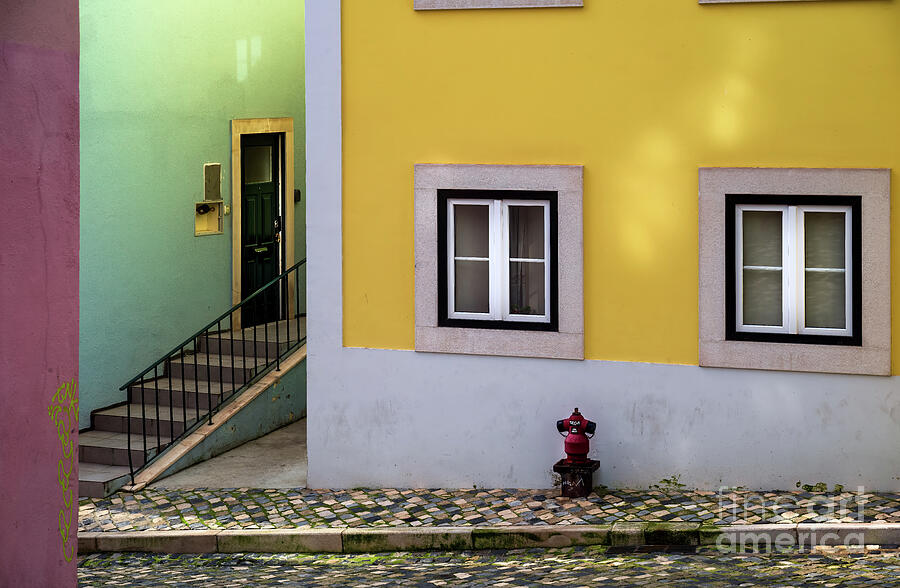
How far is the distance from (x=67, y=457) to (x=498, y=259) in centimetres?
437

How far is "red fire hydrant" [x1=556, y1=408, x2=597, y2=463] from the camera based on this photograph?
10969 mm

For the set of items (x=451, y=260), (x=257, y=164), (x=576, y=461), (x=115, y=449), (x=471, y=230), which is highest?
(x=257, y=164)

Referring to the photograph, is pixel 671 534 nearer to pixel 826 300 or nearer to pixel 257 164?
pixel 826 300

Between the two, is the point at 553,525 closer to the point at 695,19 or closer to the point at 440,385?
the point at 440,385

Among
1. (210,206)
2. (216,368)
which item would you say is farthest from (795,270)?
(210,206)

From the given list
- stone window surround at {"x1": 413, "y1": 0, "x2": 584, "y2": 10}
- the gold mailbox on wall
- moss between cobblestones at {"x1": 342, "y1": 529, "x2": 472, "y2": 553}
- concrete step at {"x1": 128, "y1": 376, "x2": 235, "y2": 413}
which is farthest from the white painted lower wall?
the gold mailbox on wall

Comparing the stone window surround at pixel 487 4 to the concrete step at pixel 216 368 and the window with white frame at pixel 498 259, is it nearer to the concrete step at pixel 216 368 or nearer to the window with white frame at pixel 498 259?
the window with white frame at pixel 498 259

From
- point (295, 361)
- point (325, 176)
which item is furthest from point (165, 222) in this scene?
point (325, 176)

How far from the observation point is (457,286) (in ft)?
38.4

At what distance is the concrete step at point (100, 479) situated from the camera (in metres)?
12.4

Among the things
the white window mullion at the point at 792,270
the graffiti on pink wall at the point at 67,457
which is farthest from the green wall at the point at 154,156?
the white window mullion at the point at 792,270

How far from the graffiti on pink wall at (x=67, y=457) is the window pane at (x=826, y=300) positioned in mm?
5727

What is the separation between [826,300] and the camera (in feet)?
35.5

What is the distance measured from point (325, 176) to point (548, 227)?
2003 mm
